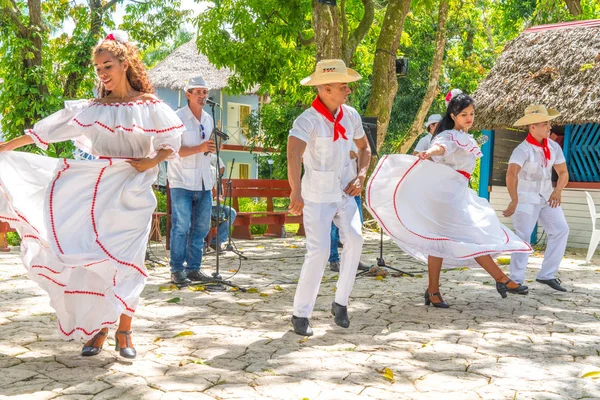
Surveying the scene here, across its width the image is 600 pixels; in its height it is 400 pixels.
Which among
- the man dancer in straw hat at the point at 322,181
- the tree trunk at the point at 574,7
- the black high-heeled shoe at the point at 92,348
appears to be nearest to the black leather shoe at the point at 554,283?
the man dancer in straw hat at the point at 322,181

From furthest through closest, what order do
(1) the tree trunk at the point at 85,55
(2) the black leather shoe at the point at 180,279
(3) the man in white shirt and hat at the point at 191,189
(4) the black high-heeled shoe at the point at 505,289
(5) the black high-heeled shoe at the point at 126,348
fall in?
(1) the tree trunk at the point at 85,55, (2) the black leather shoe at the point at 180,279, (3) the man in white shirt and hat at the point at 191,189, (4) the black high-heeled shoe at the point at 505,289, (5) the black high-heeled shoe at the point at 126,348

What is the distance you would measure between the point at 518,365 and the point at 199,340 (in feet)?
7.17

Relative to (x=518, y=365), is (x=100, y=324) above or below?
above

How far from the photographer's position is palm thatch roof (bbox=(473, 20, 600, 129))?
12.9 metres

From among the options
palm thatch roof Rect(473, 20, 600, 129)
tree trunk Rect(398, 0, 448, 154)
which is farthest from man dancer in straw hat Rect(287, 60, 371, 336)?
tree trunk Rect(398, 0, 448, 154)

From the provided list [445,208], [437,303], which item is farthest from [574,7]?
[437,303]

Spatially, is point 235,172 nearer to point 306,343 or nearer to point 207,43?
point 207,43

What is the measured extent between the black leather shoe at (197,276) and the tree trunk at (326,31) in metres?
6.66

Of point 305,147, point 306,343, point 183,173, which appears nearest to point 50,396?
point 306,343

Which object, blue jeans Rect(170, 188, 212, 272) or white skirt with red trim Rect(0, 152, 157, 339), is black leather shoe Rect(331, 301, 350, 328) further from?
blue jeans Rect(170, 188, 212, 272)

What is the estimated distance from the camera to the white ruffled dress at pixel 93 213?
4.73 m

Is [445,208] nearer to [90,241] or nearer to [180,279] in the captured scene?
[180,279]

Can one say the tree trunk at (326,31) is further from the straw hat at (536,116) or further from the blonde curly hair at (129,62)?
the blonde curly hair at (129,62)

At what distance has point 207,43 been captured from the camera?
57.4 feet
